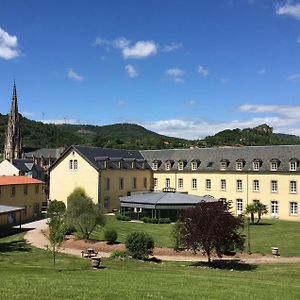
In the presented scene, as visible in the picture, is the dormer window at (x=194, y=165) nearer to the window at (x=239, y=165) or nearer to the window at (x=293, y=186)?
the window at (x=239, y=165)

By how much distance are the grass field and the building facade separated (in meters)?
3.92

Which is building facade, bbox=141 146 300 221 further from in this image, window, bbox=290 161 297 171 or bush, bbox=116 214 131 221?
bush, bbox=116 214 131 221

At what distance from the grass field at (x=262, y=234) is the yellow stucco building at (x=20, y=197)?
9.56 m

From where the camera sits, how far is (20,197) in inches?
1984

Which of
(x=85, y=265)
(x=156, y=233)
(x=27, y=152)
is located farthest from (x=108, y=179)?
(x=27, y=152)

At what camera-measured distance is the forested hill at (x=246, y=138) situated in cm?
11325

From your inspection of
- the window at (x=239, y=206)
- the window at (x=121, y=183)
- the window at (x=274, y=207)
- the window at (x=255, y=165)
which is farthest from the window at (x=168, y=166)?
the window at (x=274, y=207)

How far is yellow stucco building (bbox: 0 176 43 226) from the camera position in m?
47.0

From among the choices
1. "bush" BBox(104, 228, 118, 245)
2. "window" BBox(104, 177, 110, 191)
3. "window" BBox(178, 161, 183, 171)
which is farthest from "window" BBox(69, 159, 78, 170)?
"bush" BBox(104, 228, 118, 245)

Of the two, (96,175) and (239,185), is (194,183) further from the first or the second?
(96,175)

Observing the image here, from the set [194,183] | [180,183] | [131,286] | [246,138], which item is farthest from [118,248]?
[246,138]

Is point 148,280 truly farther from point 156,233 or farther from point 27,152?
point 27,152

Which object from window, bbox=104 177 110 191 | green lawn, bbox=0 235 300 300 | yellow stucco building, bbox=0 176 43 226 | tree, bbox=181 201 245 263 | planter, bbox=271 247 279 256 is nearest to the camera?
green lawn, bbox=0 235 300 300

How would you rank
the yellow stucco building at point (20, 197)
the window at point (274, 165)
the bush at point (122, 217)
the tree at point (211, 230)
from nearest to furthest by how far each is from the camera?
1. the tree at point (211, 230)
2. the yellow stucco building at point (20, 197)
3. the bush at point (122, 217)
4. the window at point (274, 165)
